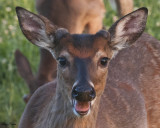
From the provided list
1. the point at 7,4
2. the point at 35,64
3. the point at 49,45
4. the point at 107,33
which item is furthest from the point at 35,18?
the point at 7,4

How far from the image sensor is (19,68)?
266 inches

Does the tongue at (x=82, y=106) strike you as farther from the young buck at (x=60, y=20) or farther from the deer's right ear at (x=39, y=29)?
the young buck at (x=60, y=20)

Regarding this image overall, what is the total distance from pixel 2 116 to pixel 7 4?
9.87 feet

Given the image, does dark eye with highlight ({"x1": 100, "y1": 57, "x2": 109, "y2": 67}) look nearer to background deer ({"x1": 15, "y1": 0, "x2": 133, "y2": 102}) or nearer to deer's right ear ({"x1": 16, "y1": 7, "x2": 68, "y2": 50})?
deer's right ear ({"x1": 16, "y1": 7, "x2": 68, "y2": 50})

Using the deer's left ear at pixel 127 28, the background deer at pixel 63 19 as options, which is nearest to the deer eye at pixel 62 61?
the deer's left ear at pixel 127 28

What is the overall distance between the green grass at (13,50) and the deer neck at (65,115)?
1788 mm

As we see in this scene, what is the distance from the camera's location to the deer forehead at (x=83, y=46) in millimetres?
4328

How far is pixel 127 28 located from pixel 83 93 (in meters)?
1.07

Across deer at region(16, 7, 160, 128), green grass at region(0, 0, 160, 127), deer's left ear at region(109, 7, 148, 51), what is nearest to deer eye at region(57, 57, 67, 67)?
deer at region(16, 7, 160, 128)

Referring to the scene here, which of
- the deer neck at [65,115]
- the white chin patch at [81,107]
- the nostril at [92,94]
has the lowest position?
the deer neck at [65,115]

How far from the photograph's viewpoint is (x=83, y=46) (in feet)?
14.2

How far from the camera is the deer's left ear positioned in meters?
4.75

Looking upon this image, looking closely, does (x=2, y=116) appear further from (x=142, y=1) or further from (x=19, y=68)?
(x=142, y=1)

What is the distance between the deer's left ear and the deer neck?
1.76 ft
